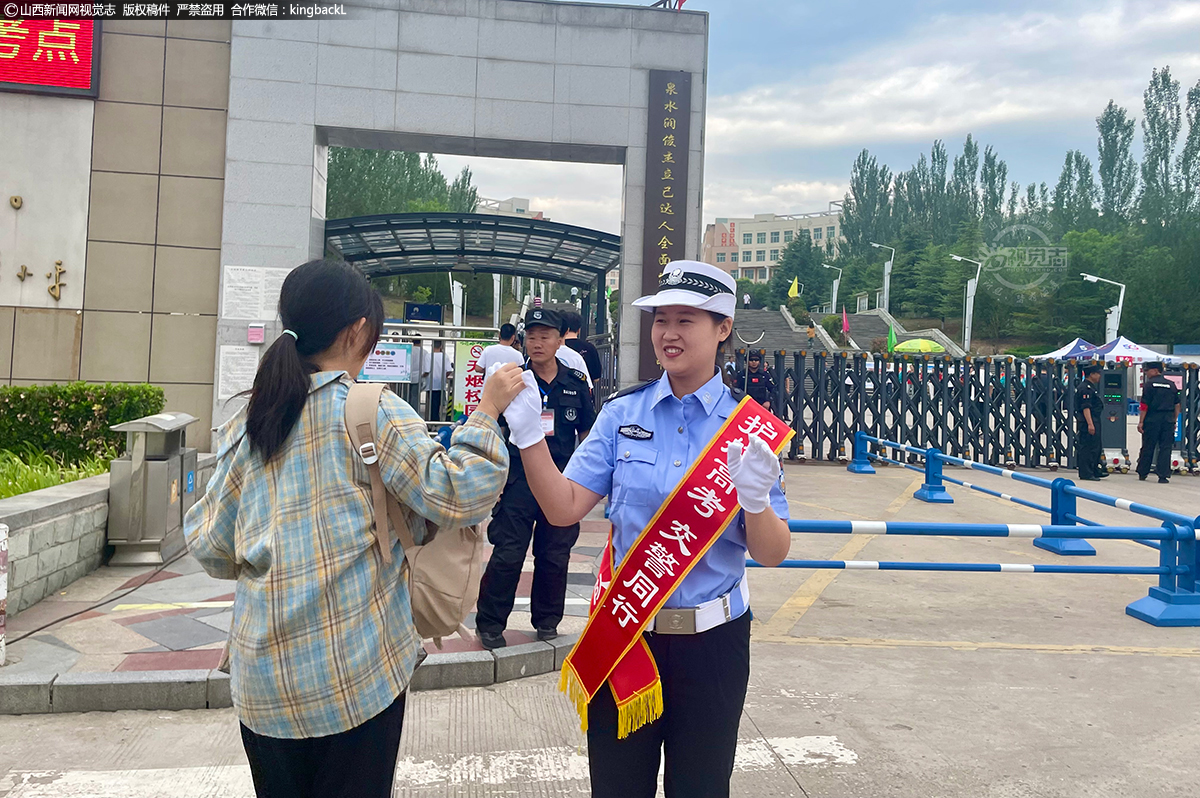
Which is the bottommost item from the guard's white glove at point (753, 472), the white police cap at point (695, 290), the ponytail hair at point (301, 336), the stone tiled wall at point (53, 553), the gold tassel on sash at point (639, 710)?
the stone tiled wall at point (53, 553)

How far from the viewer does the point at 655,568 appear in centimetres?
223

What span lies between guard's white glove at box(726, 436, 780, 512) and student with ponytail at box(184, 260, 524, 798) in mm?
535

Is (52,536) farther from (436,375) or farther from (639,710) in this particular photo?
(436,375)

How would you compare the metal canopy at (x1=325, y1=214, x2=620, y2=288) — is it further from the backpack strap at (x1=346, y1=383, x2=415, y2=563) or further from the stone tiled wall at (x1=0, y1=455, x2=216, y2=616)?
the backpack strap at (x1=346, y1=383, x2=415, y2=563)

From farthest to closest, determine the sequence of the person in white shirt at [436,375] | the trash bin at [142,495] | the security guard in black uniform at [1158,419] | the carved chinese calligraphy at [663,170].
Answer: the security guard in black uniform at [1158,419], the person in white shirt at [436,375], the carved chinese calligraphy at [663,170], the trash bin at [142,495]

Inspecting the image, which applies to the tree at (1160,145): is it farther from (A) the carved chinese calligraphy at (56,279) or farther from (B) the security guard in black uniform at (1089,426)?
(A) the carved chinese calligraphy at (56,279)

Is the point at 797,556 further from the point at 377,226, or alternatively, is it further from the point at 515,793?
the point at 377,226

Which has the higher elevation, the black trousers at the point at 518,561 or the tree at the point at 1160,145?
the tree at the point at 1160,145

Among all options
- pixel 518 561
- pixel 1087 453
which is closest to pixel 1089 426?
pixel 1087 453

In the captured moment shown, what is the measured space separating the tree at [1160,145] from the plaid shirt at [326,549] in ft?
225

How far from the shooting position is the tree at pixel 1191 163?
5691 centimetres

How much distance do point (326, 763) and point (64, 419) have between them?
7885 millimetres

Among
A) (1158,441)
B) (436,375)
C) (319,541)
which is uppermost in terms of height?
(436,375)

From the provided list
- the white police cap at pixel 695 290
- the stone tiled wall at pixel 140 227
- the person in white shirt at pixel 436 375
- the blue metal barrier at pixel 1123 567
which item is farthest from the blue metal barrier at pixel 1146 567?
the stone tiled wall at pixel 140 227
